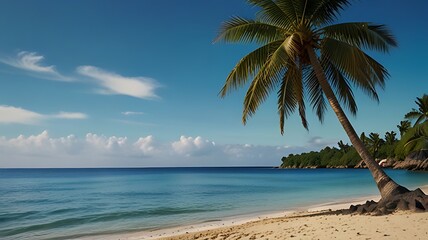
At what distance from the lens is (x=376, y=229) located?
7305 mm

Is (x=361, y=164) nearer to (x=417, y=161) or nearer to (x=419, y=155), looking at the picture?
(x=419, y=155)

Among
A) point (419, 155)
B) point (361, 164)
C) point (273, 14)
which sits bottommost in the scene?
point (361, 164)

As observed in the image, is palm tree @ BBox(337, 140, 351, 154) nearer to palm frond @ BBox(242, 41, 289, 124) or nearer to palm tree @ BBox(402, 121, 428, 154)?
palm tree @ BBox(402, 121, 428, 154)

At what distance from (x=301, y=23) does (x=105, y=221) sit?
12.4 m

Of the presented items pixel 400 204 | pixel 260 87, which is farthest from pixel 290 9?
pixel 400 204

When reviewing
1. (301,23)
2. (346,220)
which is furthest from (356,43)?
(346,220)

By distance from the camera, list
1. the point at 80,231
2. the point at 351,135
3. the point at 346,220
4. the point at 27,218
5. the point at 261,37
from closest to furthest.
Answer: the point at 346,220, the point at 351,135, the point at 261,37, the point at 80,231, the point at 27,218

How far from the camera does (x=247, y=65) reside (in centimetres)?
1234

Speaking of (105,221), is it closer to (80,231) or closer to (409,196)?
(80,231)

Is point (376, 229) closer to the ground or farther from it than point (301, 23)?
closer to the ground

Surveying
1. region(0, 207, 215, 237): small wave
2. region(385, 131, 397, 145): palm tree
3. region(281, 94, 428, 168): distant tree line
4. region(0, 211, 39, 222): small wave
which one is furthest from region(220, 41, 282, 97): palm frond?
region(385, 131, 397, 145): palm tree

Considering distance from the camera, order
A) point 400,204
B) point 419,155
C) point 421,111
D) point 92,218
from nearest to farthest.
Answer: point 400,204
point 92,218
point 421,111
point 419,155

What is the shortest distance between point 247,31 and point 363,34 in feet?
12.8

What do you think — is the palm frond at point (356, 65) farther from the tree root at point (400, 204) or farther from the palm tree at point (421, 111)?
the palm tree at point (421, 111)
